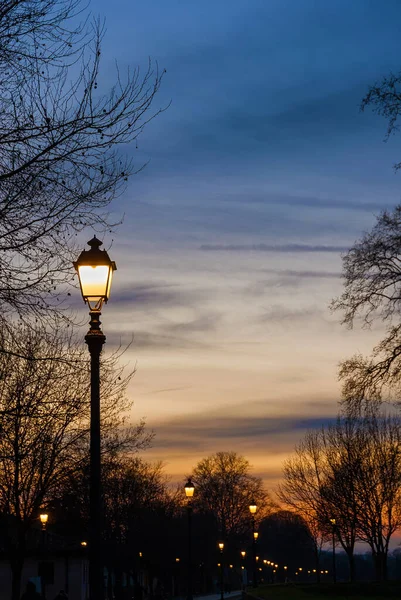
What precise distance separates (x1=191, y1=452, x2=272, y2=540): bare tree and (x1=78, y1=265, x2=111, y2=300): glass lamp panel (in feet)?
359

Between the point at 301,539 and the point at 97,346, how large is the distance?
16614cm

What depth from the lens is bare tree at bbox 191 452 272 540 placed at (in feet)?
396

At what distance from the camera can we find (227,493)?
122 meters

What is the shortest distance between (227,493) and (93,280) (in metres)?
113

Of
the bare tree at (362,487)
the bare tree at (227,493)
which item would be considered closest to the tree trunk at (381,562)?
the bare tree at (362,487)

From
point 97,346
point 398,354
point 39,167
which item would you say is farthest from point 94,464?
point 398,354

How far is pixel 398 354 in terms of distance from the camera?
71.3 feet

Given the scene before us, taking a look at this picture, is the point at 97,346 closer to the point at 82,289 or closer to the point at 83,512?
the point at 82,289

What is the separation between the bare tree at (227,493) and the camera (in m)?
121

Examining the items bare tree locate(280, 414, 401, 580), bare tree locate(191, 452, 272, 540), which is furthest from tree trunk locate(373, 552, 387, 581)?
bare tree locate(191, 452, 272, 540)

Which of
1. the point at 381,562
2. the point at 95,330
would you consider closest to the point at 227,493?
the point at 381,562

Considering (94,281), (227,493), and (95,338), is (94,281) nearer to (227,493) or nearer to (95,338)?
(95,338)

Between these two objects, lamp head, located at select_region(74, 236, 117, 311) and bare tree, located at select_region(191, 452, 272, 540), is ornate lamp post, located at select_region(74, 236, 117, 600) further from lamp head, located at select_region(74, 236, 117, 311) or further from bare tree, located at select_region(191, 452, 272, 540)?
bare tree, located at select_region(191, 452, 272, 540)

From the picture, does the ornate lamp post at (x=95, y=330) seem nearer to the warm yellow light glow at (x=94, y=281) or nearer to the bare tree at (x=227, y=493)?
the warm yellow light glow at (x=94, y=281)
